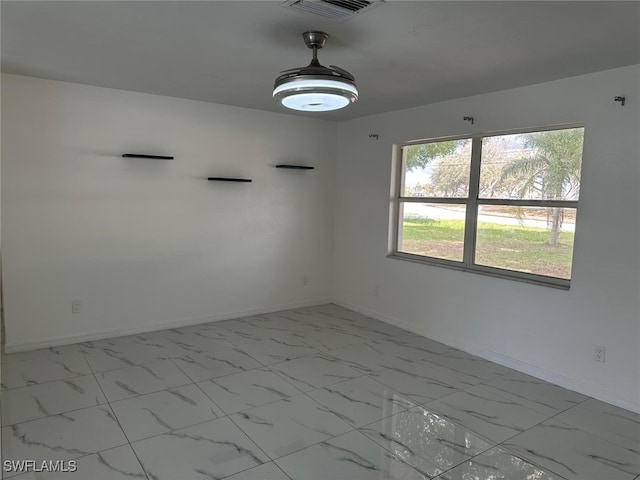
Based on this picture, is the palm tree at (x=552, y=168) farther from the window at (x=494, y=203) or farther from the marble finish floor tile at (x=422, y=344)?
the marble finish floor tile at (x=422, y=344)

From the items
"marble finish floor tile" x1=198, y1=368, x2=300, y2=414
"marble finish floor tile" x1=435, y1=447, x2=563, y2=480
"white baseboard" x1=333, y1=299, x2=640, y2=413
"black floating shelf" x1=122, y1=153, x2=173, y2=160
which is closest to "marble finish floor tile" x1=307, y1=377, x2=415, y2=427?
"marble finish floor tile" x1=198, y1=368, x2=300, y2=414

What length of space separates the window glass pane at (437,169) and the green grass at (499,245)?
1.01 ft

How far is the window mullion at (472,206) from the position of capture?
3.94 meters

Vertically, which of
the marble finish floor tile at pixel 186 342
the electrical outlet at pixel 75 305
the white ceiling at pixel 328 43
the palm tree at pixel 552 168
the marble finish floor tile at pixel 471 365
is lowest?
Result: the marble finish floor tile at pixel 186 342

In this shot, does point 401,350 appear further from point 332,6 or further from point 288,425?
point 332,6

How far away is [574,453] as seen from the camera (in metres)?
2.41

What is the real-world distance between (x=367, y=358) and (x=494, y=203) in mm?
1794

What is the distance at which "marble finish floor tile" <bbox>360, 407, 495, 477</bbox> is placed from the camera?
2309mm

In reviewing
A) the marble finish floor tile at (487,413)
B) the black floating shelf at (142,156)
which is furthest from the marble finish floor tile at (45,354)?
the marble finish floor tile at (487,413)

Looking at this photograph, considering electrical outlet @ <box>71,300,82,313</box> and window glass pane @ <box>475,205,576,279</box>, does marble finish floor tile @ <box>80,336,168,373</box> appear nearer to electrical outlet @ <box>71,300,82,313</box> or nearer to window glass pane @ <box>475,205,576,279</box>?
electrical outlet @ <box>71,300,82,313</box>

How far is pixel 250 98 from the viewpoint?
13.7 ft

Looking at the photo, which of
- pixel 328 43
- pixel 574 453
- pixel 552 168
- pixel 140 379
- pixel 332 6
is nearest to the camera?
pixel 332 6

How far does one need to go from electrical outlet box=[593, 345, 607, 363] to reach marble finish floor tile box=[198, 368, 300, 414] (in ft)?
7.21

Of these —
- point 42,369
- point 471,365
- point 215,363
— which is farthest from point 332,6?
point 42,369
